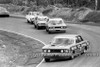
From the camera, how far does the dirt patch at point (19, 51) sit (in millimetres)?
22200

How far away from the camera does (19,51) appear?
27.3 metres

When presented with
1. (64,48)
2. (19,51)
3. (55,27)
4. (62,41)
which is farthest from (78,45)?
(55,27)

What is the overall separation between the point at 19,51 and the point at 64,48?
7.55 meters

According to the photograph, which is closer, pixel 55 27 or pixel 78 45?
pixel 78 45

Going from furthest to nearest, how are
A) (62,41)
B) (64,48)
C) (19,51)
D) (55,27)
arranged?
(55,27)
(19,51)
(62,41)
(64,48)

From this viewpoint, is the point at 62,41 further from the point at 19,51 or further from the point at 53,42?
the point at 19,51

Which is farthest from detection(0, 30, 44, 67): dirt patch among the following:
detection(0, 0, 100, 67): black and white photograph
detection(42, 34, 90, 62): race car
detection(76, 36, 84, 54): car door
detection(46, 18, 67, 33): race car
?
detection(46, 18, 67, 33): race car

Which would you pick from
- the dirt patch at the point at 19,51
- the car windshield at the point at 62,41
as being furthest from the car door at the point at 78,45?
the dirt patch at the point at 19,51

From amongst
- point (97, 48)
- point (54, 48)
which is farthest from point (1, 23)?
point (54, 48)

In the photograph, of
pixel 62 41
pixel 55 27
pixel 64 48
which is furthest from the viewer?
pixel 55 27

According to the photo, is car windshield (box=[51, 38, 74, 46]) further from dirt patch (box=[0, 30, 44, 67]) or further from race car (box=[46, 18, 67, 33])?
race car (box=[46, 18, 67, 33])

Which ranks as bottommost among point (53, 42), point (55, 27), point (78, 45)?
point (55, 27)

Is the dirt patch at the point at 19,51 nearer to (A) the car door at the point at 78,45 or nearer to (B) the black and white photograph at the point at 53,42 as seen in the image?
(B) the black and white photograph at the point at 53,42

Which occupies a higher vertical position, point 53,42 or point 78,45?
point 53,42
